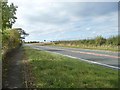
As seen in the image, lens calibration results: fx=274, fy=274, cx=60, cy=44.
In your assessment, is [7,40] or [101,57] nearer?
→ [7,40]

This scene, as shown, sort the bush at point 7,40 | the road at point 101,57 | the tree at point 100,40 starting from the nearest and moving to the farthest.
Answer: the road at point 101,57 < the bush at point 7,40 < the tree at point 100,40

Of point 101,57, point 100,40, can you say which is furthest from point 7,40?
point 100,40

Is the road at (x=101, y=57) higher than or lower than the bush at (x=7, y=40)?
lower

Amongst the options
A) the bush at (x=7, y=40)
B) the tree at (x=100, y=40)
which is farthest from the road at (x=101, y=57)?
the tree at (x=100, y=40)

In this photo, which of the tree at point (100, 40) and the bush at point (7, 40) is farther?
the tree at point (100, 40)

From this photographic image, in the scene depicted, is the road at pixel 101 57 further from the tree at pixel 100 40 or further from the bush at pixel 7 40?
the tree at pixel 100 40

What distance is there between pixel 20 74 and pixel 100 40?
4367cm

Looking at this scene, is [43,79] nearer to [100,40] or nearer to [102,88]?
[102,88]

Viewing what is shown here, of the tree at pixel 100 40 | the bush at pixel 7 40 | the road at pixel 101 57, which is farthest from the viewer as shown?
the tree at pixel 100 40

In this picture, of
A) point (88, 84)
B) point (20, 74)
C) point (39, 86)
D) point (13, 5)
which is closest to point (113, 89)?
point (88, 84)

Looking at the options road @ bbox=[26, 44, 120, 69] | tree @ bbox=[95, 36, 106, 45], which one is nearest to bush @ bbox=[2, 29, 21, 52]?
road @ bbox=[26, 44, 120, 69]

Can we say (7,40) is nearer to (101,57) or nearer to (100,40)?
(101,57)

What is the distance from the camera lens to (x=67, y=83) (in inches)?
379

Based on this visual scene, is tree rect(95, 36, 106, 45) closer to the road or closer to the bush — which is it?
the road
